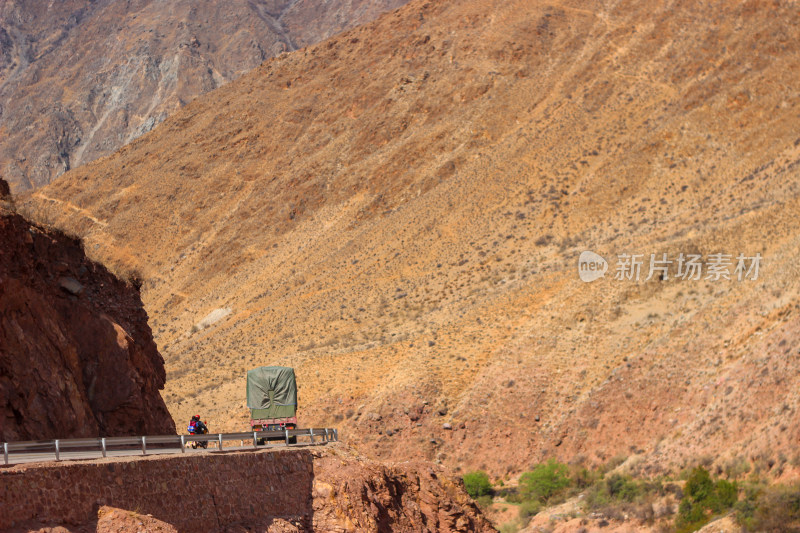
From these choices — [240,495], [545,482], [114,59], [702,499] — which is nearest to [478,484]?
[545,482]

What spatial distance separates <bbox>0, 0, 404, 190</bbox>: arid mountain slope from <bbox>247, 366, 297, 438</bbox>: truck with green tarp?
9942cm

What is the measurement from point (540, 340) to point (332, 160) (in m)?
38.1

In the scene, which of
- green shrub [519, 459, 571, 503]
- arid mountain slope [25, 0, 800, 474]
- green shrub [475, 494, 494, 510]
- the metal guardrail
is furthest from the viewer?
arid mountain slope [25, 0, 800, 474]

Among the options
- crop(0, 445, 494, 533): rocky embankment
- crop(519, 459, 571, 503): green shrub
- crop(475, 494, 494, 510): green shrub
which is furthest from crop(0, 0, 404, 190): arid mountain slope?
crop(0, 445, 494, 533): rocky embankment

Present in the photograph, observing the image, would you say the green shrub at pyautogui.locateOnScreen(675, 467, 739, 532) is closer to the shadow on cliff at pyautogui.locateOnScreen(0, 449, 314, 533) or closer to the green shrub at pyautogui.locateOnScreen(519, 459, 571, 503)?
the green shrub at pyautogui.locateOnScreen(519, 459, 571, 503)

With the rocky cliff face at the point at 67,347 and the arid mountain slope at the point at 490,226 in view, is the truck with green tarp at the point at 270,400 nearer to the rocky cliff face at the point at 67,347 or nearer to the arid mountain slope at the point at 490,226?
the rocky cliff face at the point at 67,347

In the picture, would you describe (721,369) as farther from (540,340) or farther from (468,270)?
(468,270)

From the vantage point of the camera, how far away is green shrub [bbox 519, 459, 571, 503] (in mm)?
30344

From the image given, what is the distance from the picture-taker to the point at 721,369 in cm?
3175

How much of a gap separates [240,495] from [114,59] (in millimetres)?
128830

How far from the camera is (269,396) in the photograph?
22500mm

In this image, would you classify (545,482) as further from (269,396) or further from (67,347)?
(67,347)

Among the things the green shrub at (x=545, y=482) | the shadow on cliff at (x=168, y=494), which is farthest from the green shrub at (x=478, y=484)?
the shadow on cliff at (x=168, y=494)

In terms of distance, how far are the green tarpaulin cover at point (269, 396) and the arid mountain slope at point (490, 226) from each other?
12394 millimetres
